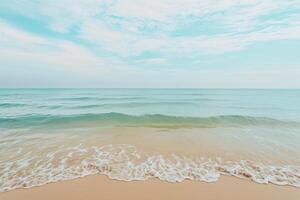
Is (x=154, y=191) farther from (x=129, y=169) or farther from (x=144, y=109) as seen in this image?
(x=144, y=109)

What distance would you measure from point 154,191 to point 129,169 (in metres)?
1.25

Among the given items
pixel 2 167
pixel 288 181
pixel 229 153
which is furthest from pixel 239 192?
pixel 2 167

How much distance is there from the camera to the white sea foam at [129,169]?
4215mm

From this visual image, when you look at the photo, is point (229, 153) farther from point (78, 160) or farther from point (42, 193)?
point (42, 193)

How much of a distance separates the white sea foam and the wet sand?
23 centimetres

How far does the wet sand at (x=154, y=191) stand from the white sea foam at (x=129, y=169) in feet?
0.75

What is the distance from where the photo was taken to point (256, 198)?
11.3 feet

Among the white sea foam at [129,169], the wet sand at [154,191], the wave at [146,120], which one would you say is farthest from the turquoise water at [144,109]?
the wet sand at [154,191]

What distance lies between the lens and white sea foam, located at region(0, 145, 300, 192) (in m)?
4.21

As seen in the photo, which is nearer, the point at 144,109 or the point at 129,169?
the point at 129,169

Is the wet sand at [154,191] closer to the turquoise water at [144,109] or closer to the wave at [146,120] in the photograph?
the wave at [146,120]

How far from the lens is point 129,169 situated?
15.6 feet

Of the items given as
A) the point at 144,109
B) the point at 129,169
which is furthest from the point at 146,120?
the point at 129,169

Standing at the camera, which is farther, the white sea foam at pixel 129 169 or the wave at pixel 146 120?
the wave at pixel 146 120
